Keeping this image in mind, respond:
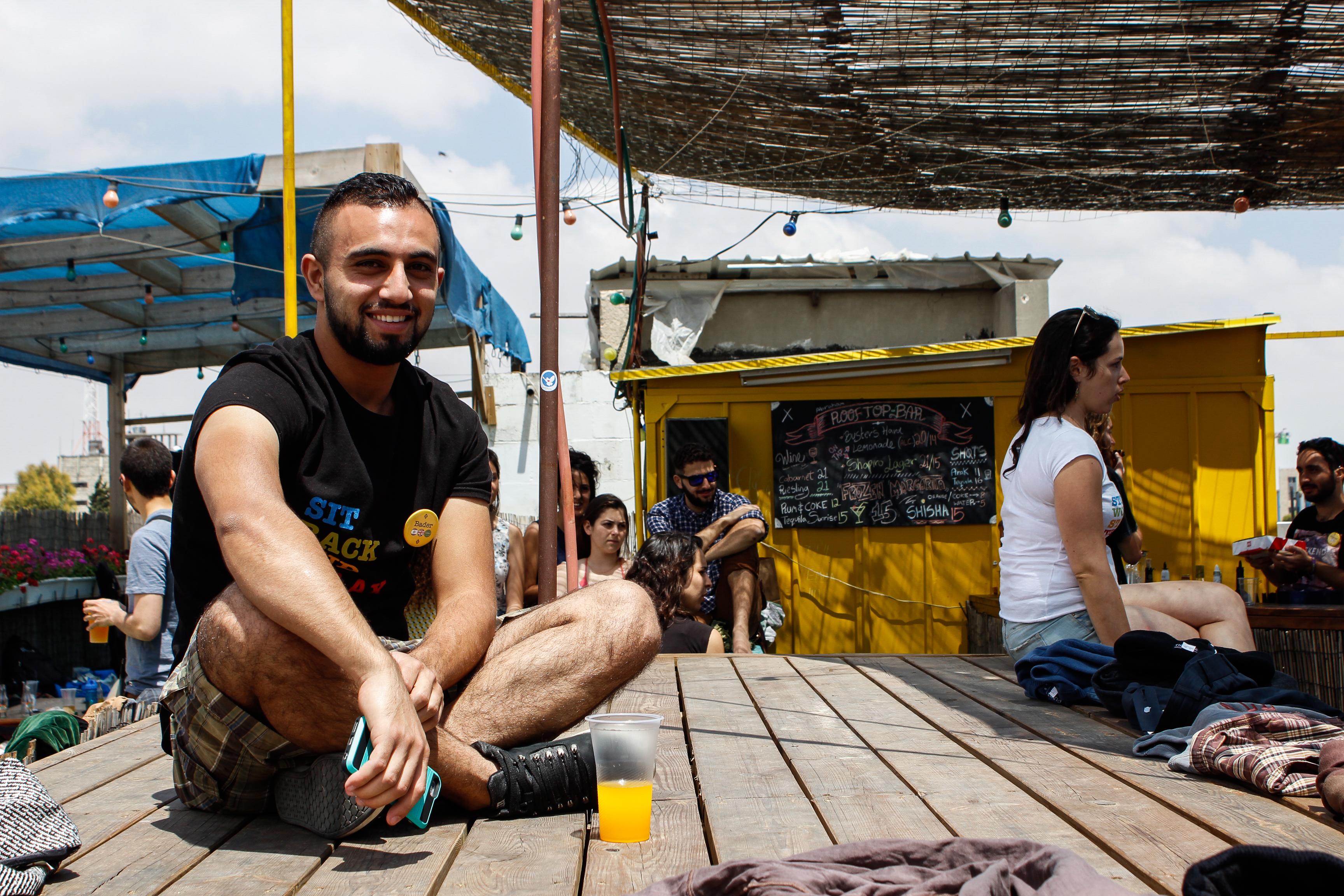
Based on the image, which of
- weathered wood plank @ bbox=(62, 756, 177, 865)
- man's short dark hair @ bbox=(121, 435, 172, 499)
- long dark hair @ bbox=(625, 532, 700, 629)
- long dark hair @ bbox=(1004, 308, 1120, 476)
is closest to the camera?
weathered wood plank @ bbox=(62, 756, 177, 865)

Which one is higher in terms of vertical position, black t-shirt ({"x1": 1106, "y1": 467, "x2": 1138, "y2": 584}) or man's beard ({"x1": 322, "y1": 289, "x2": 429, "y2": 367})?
man's beard ({"x1": 322, "y1": 289, "x2": 429, "y2": 367})

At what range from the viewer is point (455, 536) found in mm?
2076

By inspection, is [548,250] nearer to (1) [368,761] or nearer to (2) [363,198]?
(2) [363,198]

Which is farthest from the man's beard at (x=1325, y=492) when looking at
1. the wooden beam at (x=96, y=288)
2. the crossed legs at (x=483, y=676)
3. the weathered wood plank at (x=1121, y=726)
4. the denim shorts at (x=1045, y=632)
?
the wooden beam at (x=96, y=288)

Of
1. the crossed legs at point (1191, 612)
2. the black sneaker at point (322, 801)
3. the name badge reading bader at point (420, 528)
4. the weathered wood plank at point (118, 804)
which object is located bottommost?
the weathered wood plank at point (118, 804)

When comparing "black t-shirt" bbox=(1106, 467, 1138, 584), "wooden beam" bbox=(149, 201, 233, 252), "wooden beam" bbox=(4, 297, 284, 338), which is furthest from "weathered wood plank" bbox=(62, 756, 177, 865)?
"wooden beam" bbox=(4, 297, 284, 338)

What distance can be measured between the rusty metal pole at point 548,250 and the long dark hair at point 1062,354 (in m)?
1.66

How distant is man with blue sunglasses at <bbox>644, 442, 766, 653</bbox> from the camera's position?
560cm

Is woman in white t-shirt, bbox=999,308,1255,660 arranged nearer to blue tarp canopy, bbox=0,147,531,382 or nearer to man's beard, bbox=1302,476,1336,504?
man's beard, bbox=1302,476,1336,504

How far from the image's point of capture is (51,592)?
26.2ft

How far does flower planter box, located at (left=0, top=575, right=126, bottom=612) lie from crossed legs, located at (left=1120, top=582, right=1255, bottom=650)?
641cm

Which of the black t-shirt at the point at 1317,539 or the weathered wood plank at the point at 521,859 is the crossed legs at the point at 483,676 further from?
the black t-shirt at the point at 1317,539

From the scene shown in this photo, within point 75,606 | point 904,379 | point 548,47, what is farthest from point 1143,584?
point 75,606

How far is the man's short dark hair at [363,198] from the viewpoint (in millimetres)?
1979
